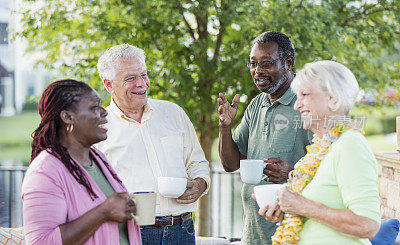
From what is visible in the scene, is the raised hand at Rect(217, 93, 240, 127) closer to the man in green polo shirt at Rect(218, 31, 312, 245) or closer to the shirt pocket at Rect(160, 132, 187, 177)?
the man in green polo shirt at Rect(218, 31, 312, 245)

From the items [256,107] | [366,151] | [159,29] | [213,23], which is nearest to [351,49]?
[213,23]

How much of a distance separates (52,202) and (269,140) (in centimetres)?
115

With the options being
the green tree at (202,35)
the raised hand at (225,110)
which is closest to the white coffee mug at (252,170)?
the raised hand at (225,110)

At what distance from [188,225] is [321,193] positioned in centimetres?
95

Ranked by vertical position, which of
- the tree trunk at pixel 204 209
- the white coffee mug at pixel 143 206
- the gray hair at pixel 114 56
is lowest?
the tree trunk at pixel 204 209

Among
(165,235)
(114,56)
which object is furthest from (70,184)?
(114,56)

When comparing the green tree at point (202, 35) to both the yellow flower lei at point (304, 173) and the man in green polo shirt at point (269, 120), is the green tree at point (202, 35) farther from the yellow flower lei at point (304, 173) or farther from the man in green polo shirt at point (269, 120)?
the yellow flower lei at point (304, 173)

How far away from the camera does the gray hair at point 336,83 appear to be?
1.52 metres

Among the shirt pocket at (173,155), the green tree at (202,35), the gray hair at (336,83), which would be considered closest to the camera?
the gray hair at (336,83)

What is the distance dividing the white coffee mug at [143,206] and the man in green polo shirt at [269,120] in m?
0.77

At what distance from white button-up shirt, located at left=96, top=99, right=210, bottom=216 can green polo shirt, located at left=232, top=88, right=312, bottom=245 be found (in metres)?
0.27

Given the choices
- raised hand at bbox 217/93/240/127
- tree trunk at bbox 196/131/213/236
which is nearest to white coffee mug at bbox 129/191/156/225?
raised hand at bbox 217/93/240/127

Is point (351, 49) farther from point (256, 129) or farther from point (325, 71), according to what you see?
point (325, 71)

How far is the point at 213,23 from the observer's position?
13.4ft
